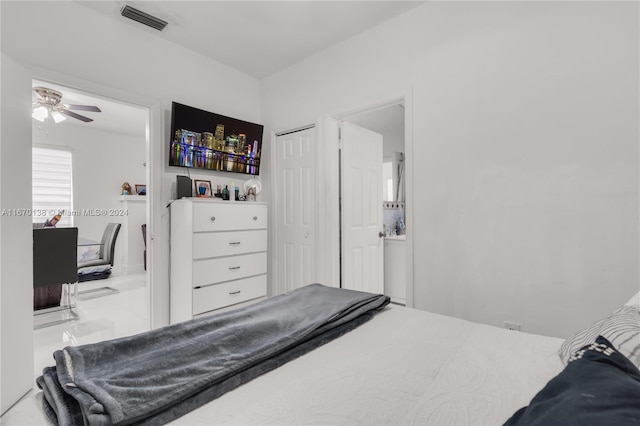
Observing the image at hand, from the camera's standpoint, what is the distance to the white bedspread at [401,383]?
2.51ft

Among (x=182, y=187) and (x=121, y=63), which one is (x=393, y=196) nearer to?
(x=182, y=187)

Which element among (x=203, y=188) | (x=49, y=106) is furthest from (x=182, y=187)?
(x=49, y=106)

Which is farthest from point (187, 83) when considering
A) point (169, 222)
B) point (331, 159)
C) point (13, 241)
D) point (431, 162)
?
point (431, 162)

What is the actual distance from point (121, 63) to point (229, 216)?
59.6 inches

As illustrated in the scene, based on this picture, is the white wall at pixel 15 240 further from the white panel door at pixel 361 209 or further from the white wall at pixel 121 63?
the white panel door at pixel 361 209

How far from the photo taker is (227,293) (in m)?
2.86

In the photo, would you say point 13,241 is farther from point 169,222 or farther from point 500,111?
point 500,111

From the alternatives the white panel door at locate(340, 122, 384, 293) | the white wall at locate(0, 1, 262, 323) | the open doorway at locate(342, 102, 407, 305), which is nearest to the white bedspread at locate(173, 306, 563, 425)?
the white panel door at locate(340, 122, 384, 293)

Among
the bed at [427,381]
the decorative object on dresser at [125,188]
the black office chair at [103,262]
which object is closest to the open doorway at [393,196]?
the bed at [427,381]

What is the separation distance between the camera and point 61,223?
16.9 ft

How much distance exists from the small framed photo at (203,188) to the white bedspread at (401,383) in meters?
2.27

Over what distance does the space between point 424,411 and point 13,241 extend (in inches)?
76.5

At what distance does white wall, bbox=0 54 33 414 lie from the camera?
146cm

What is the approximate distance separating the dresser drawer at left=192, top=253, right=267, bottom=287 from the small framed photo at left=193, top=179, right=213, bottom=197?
69 centimetres
